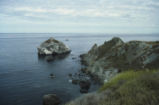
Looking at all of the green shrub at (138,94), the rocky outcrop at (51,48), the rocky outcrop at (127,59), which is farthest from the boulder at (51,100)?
the rocky outcrop at (51,48)

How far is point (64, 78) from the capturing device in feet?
129

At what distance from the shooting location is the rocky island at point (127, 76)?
648cm

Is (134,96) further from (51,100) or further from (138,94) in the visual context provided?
(51,100)

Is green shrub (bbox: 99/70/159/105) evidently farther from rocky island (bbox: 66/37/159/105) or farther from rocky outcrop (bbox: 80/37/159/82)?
rocky outcrop (bbox: 80/37/159/82)

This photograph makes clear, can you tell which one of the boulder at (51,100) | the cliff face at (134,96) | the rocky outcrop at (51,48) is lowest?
the boulder at (51,100)

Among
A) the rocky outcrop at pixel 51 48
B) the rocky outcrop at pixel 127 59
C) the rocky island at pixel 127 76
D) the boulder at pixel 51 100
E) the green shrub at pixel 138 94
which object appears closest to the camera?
the green shrub at pixel 138 94

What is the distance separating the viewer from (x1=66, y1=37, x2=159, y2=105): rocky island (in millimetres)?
6479

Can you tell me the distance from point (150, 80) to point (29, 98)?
25038mm

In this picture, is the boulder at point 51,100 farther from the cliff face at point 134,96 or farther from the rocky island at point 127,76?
the cliff face at point 134,96

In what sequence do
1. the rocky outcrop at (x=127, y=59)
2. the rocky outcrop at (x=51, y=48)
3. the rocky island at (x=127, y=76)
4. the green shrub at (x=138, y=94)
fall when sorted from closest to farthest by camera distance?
the green shrub at (x=138, y=94) < the rocky island at (x=127, y=76) < the rocky outcrop at (x=127, y=59) < the rocky outcrop at (x=51, y=48)

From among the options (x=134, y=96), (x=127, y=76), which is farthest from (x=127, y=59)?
(x=134, y=96)

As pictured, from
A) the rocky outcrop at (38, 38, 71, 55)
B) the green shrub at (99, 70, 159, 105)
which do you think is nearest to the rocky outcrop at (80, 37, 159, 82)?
the green shrub at (99, 70, 159, 105)

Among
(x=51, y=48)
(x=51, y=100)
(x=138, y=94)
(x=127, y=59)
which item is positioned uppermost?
(x=138, y=94)

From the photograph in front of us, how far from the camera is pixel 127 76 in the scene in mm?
10273
